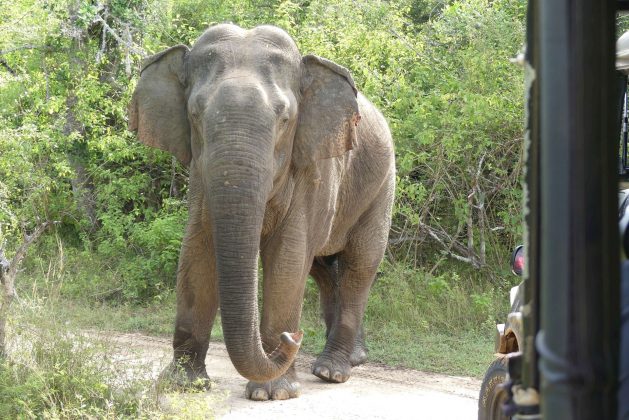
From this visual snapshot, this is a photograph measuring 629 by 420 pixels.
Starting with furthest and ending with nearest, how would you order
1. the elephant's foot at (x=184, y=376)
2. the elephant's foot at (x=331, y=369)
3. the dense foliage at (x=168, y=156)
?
the dense foliage at (x=168, y=156) → the elephant's foot at (x=331, y=369) → the elephant's foot at (x=184, y=376)

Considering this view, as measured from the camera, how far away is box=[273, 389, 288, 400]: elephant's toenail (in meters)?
7.31

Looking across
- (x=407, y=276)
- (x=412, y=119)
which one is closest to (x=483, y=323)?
(x=407, y=276)

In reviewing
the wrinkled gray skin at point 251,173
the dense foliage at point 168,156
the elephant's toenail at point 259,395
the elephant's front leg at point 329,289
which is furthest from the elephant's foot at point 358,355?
the elephant's toenail at point 259,395

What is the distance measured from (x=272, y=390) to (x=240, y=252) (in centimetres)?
157

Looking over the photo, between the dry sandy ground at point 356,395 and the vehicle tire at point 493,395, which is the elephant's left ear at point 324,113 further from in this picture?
the vehicle tire at point 493,395

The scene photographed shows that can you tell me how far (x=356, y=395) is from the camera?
305 inches

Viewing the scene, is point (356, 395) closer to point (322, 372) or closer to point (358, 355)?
point (322, 372)

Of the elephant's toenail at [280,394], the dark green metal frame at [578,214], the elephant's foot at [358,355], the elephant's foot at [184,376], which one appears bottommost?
the elephant's foot at [358,355]

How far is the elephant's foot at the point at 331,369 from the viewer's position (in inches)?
327

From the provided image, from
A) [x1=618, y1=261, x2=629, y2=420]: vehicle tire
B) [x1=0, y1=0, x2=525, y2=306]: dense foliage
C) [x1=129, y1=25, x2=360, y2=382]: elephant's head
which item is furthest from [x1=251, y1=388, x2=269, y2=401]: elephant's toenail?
[x1=618, y1=261, x2=629, y2=420]: vehicle tire

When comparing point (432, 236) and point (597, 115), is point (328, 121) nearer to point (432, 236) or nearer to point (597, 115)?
point (432, 236)

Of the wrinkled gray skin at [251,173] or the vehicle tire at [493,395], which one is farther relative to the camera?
the wrinkled gray skin at [251,173]

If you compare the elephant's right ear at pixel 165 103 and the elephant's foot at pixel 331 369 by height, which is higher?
the elephant's right ear at pixel 165 103

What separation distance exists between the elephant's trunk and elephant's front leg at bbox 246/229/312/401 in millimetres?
991
